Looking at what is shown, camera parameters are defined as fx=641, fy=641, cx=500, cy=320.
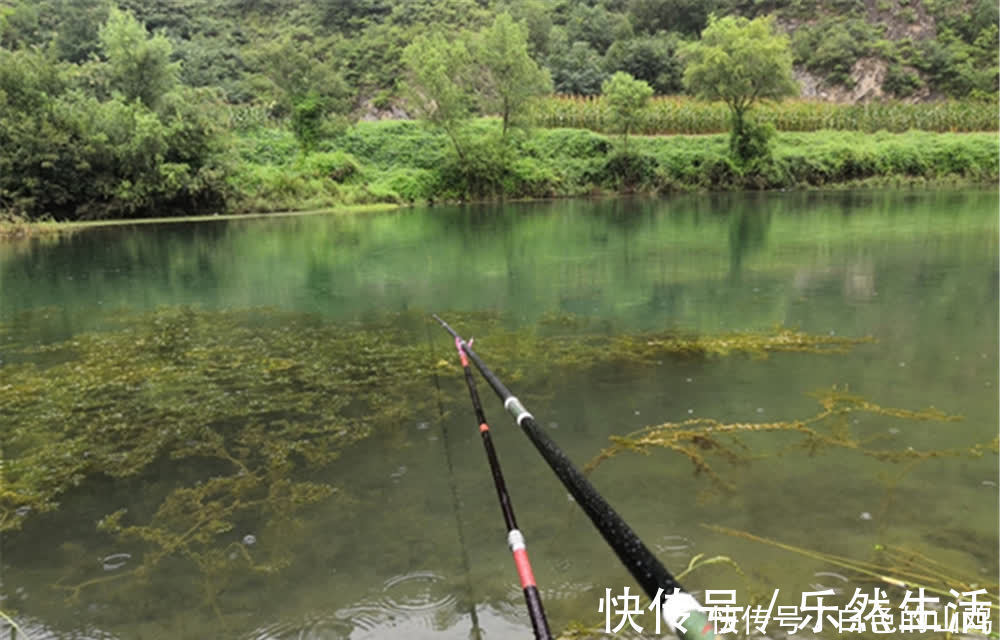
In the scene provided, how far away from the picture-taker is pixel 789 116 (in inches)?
1676

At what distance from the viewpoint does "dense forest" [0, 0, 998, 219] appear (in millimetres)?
26875

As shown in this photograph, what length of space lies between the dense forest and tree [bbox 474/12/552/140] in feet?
0.38

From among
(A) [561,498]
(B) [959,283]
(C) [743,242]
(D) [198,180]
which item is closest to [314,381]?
(A) [561,498]

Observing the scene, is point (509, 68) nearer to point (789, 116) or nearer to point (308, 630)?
point (789, 116)

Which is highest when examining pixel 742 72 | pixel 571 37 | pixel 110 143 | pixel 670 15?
pixel 670 15

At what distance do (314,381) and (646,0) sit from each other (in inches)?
2786

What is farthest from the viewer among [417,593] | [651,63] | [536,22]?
[536,22]

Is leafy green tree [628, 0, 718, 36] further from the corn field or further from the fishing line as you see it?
the fishing line

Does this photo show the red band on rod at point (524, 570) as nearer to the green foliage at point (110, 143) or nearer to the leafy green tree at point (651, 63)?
the green foliage at point (110, 143)

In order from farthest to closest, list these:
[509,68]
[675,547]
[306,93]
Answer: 1. [306,93]
2. [509,68]
3. [675,547]

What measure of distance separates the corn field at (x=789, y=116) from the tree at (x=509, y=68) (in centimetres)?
540

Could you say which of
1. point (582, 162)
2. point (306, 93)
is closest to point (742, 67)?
point (582, 162)

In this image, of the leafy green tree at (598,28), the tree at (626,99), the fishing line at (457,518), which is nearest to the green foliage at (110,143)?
the tree at (626,99)

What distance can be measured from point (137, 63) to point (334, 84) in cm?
1067
